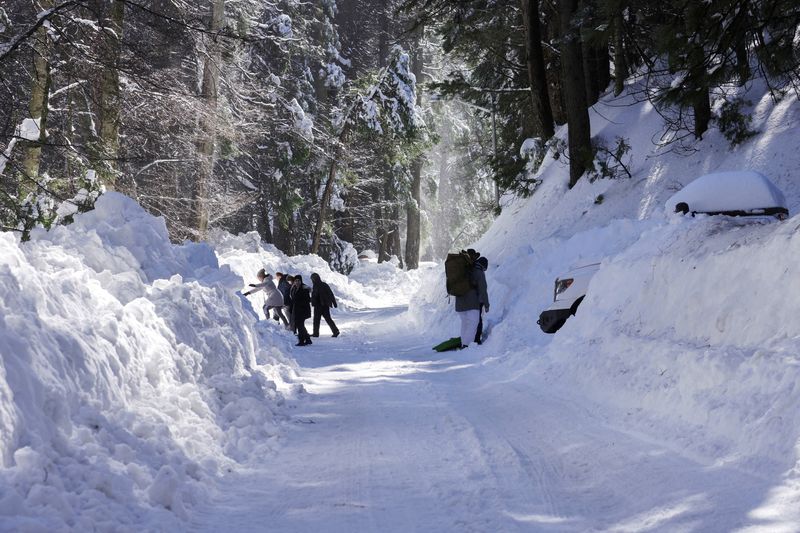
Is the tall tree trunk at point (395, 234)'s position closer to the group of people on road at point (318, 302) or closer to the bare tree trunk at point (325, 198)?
the bare tree trunk at point (325, 198)

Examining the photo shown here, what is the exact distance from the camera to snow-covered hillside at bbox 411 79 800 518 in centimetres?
464

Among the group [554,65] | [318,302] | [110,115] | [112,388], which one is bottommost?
[112,388]

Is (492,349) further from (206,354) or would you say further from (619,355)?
(206,354)

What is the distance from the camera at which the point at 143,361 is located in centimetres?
536

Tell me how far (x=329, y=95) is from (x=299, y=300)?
2073 cm

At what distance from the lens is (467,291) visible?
12109 millimetres

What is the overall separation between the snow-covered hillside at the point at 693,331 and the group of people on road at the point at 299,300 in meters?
4.15

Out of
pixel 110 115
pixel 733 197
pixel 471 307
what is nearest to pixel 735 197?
pixel 733 197

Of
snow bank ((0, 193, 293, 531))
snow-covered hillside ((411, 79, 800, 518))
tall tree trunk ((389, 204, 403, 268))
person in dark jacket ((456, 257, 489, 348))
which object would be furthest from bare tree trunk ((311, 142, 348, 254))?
snow bank ((0, 193, 293, 531))

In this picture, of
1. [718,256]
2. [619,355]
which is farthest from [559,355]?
[718,256]

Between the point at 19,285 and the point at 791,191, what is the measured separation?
11.5 metres

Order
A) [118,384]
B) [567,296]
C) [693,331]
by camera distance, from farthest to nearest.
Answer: [567,296] → [693,331] → [118,384]

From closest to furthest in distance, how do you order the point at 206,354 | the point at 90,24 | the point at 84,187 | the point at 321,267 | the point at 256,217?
the point at 206,354, the point at 90,24, the point at 84,187, the point at 321,267, the point at 256,217

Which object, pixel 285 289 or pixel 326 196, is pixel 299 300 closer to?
pixel 285 289
